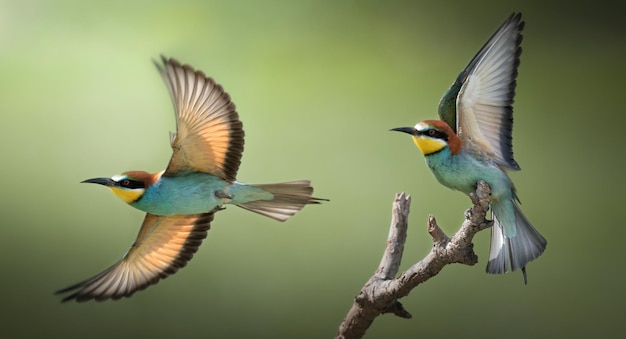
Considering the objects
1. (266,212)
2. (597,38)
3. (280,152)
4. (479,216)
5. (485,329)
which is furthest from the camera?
(597,38)

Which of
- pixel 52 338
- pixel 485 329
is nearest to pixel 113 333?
pixel 52 338

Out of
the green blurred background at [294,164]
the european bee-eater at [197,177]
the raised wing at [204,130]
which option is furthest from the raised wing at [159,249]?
the green blurred background at [294,164]

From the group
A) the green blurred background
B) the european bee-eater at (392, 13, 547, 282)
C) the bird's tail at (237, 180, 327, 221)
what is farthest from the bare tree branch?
the green blurred background

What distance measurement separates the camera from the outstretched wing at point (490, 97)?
125cm

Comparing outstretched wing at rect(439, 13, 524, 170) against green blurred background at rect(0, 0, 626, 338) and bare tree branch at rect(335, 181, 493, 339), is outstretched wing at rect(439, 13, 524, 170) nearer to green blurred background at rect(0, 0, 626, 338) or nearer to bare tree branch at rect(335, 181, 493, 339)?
bare tree branch at rect(335, 181, 493, 339)

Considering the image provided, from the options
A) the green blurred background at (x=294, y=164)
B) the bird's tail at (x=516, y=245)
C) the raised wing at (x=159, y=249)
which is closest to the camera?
the bird's tail at (x=516, y=245)

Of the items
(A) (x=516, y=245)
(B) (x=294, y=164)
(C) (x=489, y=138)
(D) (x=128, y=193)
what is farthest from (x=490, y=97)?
(B) (x=294, y=164)

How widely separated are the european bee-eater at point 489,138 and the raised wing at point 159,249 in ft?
1.55

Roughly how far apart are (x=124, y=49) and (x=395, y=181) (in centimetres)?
116

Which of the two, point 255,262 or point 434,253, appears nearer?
point 434,253

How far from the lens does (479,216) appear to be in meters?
1.25

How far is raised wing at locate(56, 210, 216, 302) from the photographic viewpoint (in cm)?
152

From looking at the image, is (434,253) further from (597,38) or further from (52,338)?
(597,38)

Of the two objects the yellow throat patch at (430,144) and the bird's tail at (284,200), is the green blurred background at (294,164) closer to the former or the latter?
the bird's tail at (284,200)
